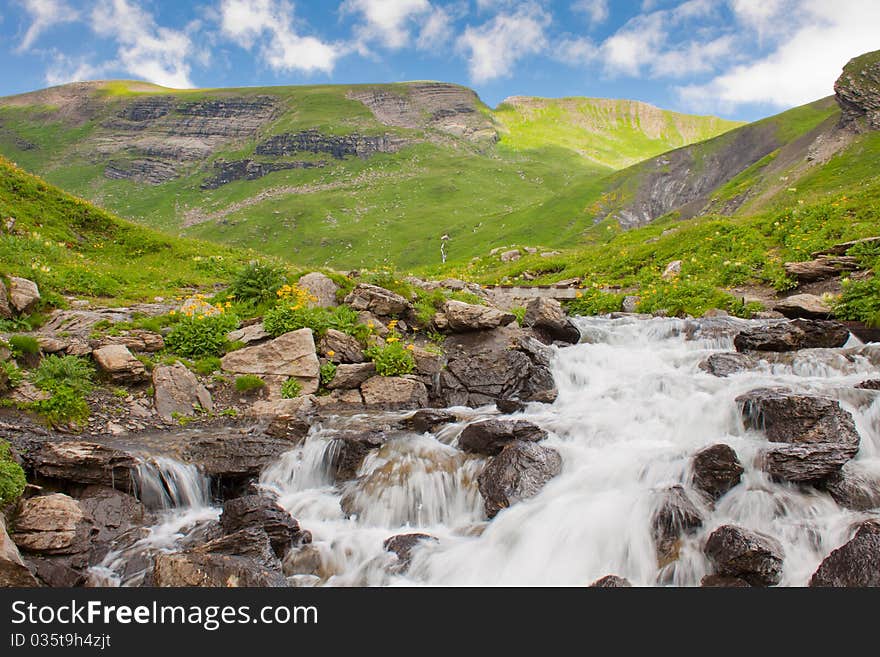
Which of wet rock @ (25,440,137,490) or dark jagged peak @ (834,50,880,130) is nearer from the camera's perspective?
wet rock @ (25,440,137,490)

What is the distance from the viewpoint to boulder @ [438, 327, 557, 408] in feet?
52.5

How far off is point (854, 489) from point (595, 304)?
16.8 m

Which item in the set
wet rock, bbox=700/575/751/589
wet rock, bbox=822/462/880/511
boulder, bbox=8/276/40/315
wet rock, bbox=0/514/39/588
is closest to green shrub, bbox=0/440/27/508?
wet rock, bbox=0/514/39/588

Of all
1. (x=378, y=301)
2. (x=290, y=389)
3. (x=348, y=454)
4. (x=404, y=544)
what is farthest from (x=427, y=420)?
(x=378, y=301)

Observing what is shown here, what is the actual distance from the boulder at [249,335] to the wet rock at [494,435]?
7298mm

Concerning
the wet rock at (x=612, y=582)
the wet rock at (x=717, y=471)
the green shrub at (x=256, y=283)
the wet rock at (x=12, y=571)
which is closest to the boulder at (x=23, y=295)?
the green shrub at (x=256, y=283)

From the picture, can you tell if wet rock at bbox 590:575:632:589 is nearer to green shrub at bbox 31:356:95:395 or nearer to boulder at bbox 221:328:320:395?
boulder at bbox 221:328:320:395

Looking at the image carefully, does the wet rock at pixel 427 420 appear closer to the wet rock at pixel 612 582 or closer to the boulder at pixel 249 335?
the boulder at pixel 249 335

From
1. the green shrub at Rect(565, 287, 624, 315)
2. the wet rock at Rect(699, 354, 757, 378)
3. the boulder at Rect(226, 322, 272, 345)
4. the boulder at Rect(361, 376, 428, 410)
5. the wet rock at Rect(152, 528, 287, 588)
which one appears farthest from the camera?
the green shrub at Rect(565, 287, 624, 315)

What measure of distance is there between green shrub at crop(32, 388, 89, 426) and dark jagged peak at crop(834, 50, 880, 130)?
230ft

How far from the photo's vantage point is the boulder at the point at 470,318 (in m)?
18.6

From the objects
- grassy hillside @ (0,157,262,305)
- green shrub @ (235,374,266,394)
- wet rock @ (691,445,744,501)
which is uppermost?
grassy hillside @ (0,157,262,305)

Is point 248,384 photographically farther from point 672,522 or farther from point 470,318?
point 672,522

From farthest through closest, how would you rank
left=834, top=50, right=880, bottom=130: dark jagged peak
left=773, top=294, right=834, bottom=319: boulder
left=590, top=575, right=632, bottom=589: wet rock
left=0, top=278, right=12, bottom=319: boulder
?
left=834, top=50, right=880, bottom=130: dark jagged peak, left=773, top=294, right=834, bottom=319: boulder, left=0, top=278, right=12, bottom=319: boulder, left=590, top=575, right=632, bottom=589: wet rock
